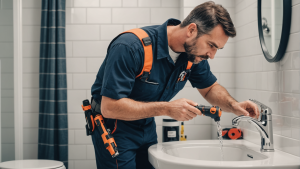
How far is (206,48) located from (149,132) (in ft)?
1.64

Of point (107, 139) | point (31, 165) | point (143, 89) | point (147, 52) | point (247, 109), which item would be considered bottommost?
point (31, 165)

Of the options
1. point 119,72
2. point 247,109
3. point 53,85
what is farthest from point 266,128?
point 53,85

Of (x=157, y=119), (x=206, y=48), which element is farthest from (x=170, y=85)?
(x=157, y=119)

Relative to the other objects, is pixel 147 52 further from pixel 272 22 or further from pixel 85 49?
pixel 85 49

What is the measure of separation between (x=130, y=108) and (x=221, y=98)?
1.95ft

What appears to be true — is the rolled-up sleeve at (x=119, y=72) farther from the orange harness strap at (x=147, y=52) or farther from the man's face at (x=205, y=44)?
the man's face at (x=205, y=44)

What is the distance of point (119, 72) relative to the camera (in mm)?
1102

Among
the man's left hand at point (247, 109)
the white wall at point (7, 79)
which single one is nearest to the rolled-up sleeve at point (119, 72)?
the man's left hand at point (247, 109)

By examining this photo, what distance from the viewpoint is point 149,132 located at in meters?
1.38

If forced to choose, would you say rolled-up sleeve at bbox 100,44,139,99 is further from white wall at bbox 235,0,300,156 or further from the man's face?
white wall at bbox 235,0,300,156

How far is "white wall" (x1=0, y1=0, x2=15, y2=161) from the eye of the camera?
71.0 inches

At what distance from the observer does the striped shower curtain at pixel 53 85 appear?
2062mm

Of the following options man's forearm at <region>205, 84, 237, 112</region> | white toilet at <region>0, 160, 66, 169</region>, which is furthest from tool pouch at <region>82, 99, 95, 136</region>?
man's forearm at <region>205, 84, 237, 112</region>

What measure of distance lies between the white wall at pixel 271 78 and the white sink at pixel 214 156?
A: 4.4 inches
